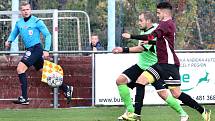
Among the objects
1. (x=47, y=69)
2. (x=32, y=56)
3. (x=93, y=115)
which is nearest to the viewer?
(x=93, y=115)

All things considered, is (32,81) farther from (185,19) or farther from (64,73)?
(185,19)

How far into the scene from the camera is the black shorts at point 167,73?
13.3m

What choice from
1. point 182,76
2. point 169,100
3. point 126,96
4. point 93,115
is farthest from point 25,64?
point 169,100

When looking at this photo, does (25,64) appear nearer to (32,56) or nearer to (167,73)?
(32,56)

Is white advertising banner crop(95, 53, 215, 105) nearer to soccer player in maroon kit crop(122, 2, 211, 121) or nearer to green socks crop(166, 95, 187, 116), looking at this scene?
green socks crop(166, 95, 187, 116)

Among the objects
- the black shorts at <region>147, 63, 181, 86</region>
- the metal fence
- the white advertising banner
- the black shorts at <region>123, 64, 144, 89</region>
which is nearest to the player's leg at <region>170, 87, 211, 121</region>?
the black shorts at <region>147, 63, 181, 86</region>

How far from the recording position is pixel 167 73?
1330cm

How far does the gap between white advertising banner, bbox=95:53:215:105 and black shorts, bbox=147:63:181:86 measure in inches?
212

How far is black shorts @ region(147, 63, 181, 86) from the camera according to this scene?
43.6 ft

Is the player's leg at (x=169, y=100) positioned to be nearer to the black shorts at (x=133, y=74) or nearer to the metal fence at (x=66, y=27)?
the black shorts at (x=133, y=74)

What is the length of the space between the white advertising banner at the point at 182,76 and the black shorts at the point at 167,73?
212 inches

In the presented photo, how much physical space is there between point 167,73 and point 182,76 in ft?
18.4

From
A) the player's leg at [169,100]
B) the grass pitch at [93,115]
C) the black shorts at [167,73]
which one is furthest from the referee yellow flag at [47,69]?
A: the black shorts at [167,73]

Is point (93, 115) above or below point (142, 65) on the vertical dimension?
below
